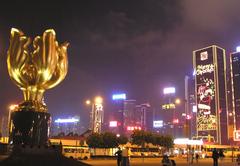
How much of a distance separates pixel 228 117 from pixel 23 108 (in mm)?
169478

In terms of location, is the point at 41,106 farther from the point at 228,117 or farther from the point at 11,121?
the point at 228,117

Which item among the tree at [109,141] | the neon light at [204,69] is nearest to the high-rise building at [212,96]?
the neon light at [204,69]

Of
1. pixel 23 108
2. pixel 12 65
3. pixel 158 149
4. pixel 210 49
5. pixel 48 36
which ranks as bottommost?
pixel 158 149

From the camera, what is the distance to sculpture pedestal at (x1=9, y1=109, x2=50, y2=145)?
24406mm

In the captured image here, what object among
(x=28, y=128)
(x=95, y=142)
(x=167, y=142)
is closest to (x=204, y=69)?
(x=167, y=142)

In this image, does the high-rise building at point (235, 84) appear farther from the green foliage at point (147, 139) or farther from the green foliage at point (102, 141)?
the green foliage at point (102, 141)

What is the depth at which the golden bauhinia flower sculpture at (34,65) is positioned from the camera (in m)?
25.7

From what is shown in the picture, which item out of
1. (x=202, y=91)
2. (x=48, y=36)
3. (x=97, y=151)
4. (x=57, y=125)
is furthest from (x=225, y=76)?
(x=48, y=36)

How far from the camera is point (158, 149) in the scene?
86312 mm

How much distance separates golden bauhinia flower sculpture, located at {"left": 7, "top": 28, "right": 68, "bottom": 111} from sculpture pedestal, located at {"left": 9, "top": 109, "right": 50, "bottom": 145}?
659 millimetres

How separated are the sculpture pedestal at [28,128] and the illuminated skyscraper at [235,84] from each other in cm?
16779

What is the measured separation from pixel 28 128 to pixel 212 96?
161 m

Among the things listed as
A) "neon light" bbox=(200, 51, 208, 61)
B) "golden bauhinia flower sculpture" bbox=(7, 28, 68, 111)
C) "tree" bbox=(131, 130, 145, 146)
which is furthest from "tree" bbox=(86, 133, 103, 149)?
"neon light" bbox=(200, 51, 208, 61)

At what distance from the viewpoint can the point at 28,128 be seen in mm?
24438
